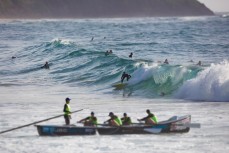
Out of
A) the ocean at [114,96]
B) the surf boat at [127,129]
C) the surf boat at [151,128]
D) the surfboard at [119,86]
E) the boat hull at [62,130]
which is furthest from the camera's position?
the surfboard at [119,86]

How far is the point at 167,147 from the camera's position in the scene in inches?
1064

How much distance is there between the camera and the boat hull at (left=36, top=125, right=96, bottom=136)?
2916 cm

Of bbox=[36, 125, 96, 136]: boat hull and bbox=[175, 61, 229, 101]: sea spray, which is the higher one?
bbox=[175, 61, 229, 101]: sea spray

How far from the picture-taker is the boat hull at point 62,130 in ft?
95.7

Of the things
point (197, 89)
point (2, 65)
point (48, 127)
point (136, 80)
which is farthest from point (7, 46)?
point (48, 127)

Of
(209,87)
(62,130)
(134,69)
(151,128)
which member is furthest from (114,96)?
(62,130)

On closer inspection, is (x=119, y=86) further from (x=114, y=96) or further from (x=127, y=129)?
(x=127, y=129)

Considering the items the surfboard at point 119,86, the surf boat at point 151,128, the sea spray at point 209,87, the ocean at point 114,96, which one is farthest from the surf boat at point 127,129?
the surfboard at point 119,86

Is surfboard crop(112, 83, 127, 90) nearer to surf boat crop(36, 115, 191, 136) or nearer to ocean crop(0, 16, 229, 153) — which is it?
ocean crop(0, 16, 229, 153)

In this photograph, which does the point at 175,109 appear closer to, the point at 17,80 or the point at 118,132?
the point at 118,132

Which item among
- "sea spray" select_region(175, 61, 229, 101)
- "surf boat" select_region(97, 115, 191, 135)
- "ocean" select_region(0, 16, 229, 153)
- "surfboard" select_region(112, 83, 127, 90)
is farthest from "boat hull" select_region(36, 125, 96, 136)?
"surfboard" select_region(112, 83, 127, 90)

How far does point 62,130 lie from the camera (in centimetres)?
2931

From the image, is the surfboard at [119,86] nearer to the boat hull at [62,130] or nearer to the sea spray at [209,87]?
the sea spray at [209,87]

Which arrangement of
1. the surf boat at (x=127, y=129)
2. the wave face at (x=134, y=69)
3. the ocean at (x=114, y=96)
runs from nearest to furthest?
1. the ocean at (x=114, y=96)
2. the surf boat at (x=127, y=129)
3. the wave face at (x=134, y=69)
